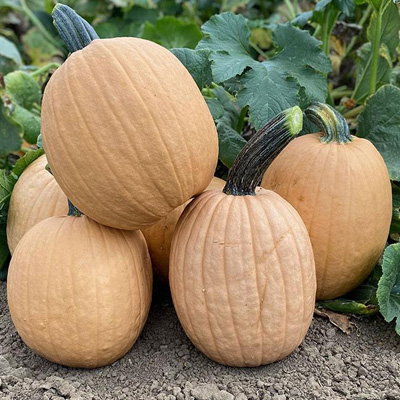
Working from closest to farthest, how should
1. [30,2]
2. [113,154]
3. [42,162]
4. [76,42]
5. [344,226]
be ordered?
1. [113,154]
2. [76,42]
3. [344,226]
4. [42,162]
5. [30,2]

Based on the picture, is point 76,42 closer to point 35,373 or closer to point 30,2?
point 35,373

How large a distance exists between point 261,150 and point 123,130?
1.15ft

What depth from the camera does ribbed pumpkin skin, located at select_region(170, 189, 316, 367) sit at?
5.09 ft

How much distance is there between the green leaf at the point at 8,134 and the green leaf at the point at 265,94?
0.99 meters

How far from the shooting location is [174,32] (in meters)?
3.25

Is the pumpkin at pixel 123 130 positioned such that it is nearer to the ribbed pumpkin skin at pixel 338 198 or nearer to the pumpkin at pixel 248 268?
the pumpkin at pixel 248 268

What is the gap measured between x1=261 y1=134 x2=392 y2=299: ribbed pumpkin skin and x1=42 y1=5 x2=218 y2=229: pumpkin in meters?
0.37

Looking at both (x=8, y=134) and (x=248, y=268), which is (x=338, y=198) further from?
(x=8, y=134)

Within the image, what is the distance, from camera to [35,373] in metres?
1.68

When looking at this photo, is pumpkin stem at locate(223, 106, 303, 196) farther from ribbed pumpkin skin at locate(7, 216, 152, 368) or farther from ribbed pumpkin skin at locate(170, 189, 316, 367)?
ribbed pumpkin skin at locate(7, 216, 152, 368)

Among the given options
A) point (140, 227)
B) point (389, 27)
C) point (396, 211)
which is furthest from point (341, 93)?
point (140, 227)

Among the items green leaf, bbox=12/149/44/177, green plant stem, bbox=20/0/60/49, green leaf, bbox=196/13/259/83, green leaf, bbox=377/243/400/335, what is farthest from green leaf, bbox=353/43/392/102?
green plant stem, bbox=20/0/60/49

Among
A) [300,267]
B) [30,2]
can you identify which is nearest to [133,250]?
[300,267]

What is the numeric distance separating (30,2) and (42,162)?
2.59m
